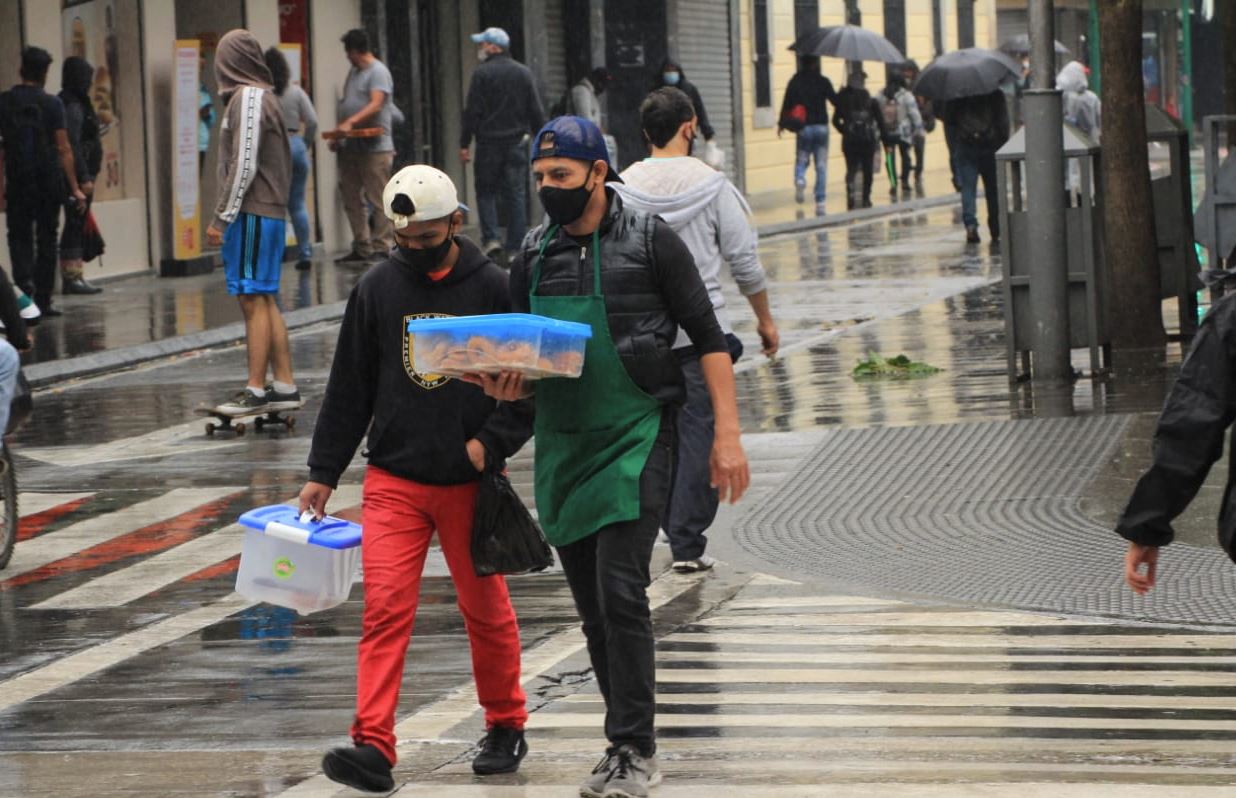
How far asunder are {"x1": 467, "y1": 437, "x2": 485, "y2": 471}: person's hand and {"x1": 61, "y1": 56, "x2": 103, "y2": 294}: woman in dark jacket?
15.6 metres

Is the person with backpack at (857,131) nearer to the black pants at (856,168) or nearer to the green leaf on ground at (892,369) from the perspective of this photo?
the black pants at (856,168)

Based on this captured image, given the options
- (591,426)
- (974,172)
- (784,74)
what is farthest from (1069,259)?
(784,74)

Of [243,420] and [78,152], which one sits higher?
[78,152]

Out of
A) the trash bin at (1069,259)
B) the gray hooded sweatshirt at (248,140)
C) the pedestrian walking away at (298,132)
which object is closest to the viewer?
the gray hooded sweatshirt at (248,140)

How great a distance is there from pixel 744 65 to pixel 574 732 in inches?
1398

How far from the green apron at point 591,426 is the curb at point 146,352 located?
1047 centimetres

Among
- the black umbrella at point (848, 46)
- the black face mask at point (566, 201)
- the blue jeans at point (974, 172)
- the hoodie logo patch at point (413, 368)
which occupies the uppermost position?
the black umbrella at point (848, 46)

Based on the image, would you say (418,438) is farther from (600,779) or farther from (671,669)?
(671,669)

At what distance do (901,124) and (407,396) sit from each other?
115ft

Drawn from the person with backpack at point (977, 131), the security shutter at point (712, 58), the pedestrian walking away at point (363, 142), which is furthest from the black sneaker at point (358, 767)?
the security shutter at point (712, 58)

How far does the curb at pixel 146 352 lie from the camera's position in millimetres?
16531

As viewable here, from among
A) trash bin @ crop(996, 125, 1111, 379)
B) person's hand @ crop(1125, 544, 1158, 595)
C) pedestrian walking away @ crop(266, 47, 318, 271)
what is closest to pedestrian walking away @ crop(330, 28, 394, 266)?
pedestrian walking away @ crop(266, 47, 318, 271)

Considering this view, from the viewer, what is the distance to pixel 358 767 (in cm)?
592

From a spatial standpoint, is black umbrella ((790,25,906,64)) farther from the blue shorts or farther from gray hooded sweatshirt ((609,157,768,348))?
gray hooded sweatshirt ((609,157,768,348))
